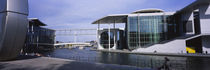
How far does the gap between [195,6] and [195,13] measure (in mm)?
8439

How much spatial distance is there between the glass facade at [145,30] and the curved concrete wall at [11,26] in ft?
120

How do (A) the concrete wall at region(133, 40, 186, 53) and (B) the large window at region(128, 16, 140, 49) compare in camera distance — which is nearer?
(A) the concrete wall at region(133, 40, 186, 53)

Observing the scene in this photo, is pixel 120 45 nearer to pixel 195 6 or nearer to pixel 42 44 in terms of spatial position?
pixel 195 6

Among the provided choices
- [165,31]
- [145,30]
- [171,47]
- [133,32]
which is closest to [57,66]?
[171,47]

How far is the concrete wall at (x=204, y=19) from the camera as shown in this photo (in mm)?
31297

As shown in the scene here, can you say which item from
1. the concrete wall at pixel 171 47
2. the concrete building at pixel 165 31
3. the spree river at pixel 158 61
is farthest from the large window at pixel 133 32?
the spree river at pixel 158 61

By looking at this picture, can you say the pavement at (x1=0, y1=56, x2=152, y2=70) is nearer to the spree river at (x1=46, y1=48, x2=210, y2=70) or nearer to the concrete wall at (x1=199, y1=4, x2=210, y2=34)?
the spree river at (x1=46, y1=48, x2=210, y2=70)

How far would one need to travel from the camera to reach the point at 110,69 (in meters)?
9.55

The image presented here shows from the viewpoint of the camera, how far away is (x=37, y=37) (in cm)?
8075

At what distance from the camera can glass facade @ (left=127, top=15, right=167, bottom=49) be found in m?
41.8

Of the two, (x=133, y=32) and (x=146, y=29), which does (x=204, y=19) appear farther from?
(x=133, y=32)

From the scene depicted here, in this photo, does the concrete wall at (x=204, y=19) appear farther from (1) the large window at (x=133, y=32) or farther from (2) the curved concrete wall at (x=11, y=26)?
(2) the curved concrete wall at (x=11, y=26)

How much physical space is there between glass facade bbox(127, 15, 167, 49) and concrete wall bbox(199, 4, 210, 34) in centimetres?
1096

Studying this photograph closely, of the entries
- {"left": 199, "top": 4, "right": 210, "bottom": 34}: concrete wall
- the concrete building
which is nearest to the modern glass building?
the concrete building
